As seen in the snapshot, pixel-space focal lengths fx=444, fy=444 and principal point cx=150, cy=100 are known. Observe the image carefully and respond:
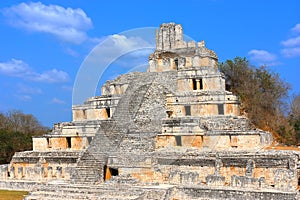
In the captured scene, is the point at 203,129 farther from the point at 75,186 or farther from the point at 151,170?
the point at 75,186

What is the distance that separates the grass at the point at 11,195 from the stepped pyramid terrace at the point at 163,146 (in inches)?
30.8

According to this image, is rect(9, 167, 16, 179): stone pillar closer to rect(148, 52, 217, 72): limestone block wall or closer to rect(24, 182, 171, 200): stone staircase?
rect(24, 182, 171, 200): stone staircase

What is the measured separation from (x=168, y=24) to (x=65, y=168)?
13848mm

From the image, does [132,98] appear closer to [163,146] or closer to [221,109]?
[163,146]

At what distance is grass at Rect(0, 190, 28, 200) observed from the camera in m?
22.6

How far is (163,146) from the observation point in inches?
978

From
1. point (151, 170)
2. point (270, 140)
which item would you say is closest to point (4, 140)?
point (151, 170)

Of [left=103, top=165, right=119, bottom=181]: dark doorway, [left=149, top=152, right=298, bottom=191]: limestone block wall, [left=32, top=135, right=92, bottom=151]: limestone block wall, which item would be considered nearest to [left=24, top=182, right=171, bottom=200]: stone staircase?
[left=149, top=152, right=298, bottom=191]: limestone block wall

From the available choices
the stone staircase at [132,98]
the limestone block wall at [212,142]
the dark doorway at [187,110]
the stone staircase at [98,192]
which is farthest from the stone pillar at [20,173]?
the dark doorway at [187,110]

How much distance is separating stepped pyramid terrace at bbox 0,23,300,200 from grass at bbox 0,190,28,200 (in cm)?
78

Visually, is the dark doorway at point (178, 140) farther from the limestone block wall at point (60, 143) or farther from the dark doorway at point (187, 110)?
the limestone block wall at point (60, 143)

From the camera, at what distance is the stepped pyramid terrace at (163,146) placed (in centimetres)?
2061

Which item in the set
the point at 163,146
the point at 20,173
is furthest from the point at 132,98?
the point at 20,173

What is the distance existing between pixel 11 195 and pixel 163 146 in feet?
28.2
